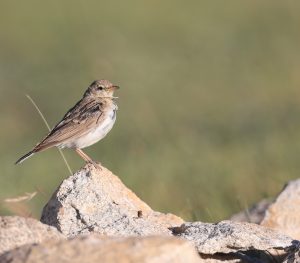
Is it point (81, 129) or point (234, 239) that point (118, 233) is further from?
point (81, 129)

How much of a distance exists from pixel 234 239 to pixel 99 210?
965 mm

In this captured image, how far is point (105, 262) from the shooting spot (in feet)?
16.5

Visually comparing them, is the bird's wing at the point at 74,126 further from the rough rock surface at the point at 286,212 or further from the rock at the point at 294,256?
the rock at the point at 294,256

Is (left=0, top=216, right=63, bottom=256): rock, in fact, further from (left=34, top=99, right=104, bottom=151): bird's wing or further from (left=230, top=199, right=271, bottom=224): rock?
(left=34, top=99, right=104, bottom=151): bird's wing

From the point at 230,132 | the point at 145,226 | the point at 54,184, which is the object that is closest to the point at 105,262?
the point at 145,226

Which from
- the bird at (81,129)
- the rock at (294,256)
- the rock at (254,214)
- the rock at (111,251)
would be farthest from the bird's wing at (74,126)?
the rock at (111,251)

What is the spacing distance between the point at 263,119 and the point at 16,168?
542cm

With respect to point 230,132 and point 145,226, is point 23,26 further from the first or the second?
point 145,226

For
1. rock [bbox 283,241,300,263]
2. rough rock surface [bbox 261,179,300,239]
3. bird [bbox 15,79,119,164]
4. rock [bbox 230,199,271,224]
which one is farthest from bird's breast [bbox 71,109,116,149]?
rock [bbox 283,241,300,263]

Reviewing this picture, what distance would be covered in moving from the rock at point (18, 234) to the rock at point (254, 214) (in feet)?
9.16

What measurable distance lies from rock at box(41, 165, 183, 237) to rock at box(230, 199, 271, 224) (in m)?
1.31

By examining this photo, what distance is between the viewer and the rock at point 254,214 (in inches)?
333

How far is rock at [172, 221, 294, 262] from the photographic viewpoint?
6531mm

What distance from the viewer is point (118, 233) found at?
261 inches
